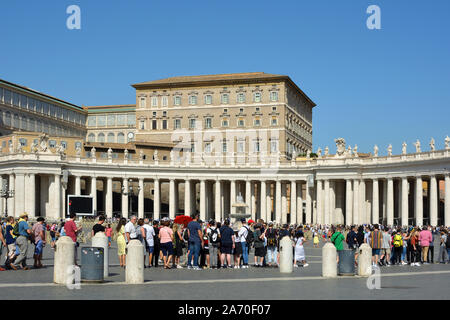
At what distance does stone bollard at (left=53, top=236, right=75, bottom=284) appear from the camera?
71.3ft

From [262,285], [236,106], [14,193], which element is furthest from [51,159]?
[262,285]

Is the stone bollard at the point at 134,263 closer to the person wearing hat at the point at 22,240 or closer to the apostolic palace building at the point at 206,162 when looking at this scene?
the person wearing hat at the point at 22,240

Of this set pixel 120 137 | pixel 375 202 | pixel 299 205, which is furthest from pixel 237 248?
pixel 120 137

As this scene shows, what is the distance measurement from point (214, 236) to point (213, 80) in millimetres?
94113

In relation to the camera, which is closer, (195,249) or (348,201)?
(195,249)

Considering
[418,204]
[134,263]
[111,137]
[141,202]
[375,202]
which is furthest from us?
[111,137]

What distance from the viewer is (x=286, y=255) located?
27.1 meters

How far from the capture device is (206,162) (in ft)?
363

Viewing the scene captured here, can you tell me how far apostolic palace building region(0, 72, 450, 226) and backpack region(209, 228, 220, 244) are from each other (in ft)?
158

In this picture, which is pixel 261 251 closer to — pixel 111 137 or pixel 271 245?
pixel 271 245

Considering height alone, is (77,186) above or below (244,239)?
above

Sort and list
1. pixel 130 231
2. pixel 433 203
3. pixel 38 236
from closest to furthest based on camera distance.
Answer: pixel 130 231
pixel 38 236
pixel 433 203

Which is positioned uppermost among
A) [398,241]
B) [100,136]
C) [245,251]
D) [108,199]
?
[100,136]
